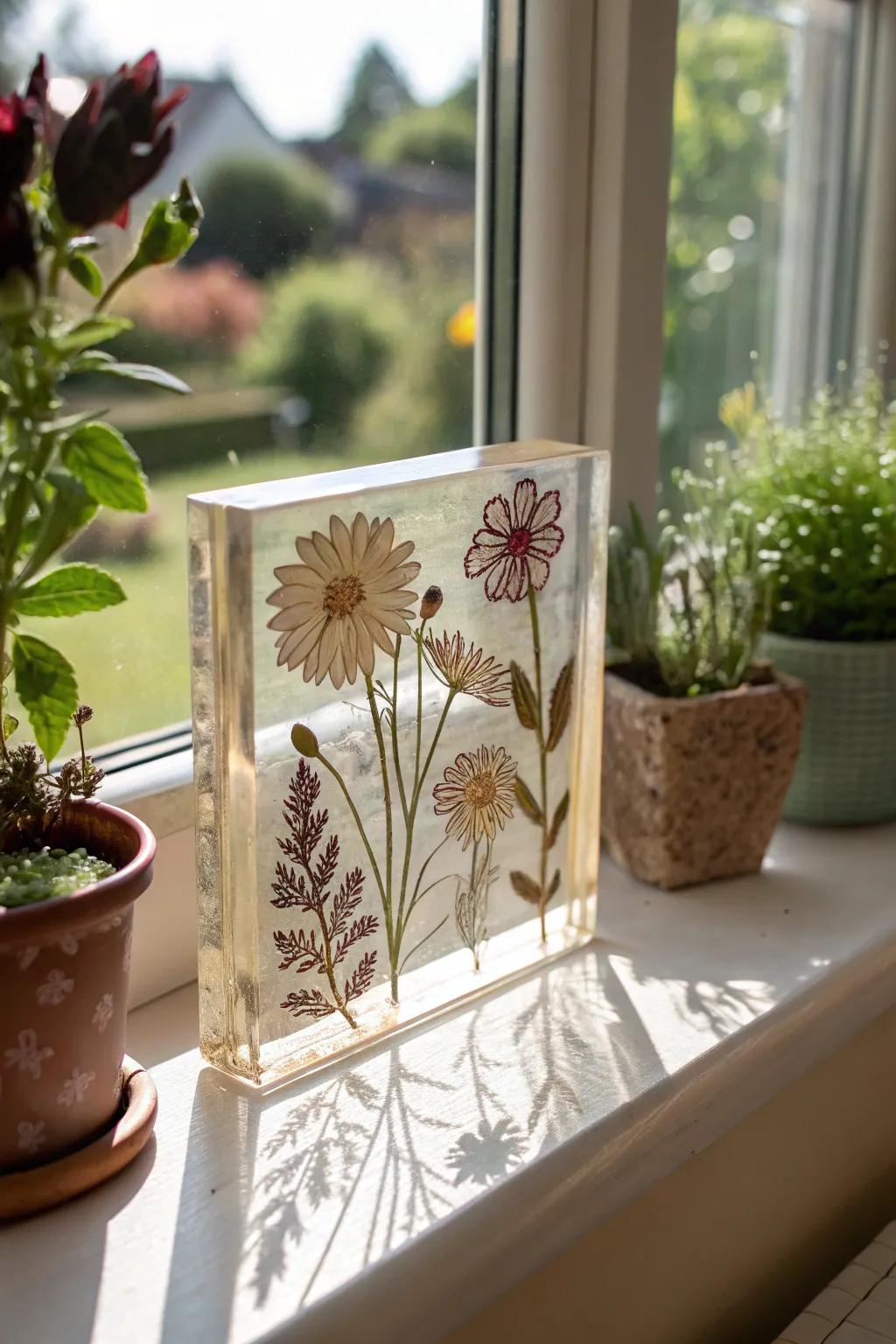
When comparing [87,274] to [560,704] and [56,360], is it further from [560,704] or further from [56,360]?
[560,704]

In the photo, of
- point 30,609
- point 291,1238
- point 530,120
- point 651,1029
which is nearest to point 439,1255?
point 291,1238

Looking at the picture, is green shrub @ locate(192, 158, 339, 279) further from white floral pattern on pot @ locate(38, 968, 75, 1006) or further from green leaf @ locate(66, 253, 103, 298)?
white floral pattern on pot @ locate(38, 968, 75, 1006)

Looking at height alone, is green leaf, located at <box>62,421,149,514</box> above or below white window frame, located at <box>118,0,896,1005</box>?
below

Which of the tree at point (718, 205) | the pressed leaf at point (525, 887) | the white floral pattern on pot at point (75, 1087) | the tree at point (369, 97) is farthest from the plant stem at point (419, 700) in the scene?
the tree at point (718, 205)

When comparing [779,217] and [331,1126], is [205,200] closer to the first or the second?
[331,1126]

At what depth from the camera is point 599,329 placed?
37.1 inches

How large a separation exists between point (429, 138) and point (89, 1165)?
2.04 feet

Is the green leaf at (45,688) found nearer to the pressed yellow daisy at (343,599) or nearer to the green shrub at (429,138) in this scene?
the pressed yellow daisy at (343,599)

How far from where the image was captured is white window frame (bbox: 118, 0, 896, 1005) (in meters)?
0.88

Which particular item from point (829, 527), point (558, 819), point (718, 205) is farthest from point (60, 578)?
point (718, 205)

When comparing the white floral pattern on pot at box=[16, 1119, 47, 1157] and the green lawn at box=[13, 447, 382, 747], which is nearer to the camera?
the white floral pattern on pot at box=[16, 1119, 47, 1157]

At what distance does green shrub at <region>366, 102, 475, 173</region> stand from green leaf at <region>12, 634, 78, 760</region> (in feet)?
1.33

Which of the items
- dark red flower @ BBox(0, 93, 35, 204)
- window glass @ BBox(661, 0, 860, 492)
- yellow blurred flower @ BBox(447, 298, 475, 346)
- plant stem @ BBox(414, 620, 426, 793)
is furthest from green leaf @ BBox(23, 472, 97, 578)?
window glass @ BBox(661, 0, 860, 492)

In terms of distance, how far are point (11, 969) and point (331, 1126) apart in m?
0.19
